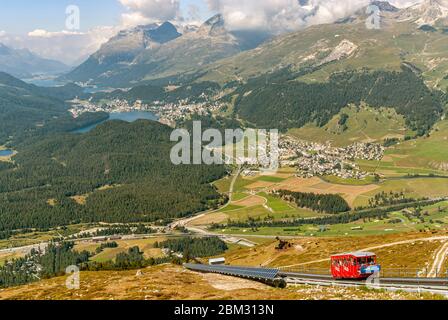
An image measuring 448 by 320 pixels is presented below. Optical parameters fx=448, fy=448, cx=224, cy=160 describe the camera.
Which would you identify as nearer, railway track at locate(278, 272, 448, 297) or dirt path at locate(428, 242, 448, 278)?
railway track at locate(278, 272, 448, 297)

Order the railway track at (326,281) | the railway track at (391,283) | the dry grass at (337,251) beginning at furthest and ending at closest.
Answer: the dry grass at (337,251) → the railway track at (326,281) → the railway track at (391,283)

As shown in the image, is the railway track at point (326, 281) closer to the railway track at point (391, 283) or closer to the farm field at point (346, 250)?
the railway track at point (391, 283)

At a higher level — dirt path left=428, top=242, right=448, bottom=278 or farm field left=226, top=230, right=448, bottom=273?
dirt path left=428, top=242, right=448, bottom=278

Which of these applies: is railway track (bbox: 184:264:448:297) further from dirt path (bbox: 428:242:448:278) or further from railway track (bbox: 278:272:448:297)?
dirt path (bbox: 428:242:448:278)

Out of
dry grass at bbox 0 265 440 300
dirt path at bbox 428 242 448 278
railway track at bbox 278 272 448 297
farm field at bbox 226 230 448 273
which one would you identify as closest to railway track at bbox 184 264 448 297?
railway track at bbox 278 272 448 297

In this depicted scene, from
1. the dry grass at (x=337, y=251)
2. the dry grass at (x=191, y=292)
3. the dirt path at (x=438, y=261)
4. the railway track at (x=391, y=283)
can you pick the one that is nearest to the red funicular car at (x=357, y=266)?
the railway track at (x=391, y=283)
